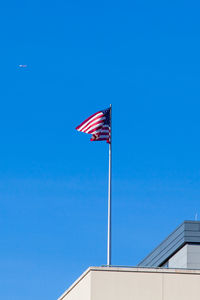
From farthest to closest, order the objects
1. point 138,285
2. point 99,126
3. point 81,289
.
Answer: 1. point 99,126
2. point 81,289
3. point 138,285

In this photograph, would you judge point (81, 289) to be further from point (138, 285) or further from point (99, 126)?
point (99, 126)

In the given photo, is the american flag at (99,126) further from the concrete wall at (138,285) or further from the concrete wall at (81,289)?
the concrete wall at (138,285)

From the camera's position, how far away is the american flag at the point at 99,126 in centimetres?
5150

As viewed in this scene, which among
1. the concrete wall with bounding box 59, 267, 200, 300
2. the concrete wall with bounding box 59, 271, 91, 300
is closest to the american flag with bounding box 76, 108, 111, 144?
the concrete wall with bounding box 59, 271, 91, 300

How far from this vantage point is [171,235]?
58.2 m

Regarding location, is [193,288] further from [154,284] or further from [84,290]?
[84,290]

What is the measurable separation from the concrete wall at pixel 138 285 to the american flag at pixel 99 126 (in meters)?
9.17

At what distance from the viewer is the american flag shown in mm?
51500

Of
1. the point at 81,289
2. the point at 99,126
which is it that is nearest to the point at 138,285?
the point at 81,289

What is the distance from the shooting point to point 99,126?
51.9 meters

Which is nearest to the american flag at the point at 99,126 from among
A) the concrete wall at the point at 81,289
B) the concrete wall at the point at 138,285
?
the concrete wall at the point at 81,289

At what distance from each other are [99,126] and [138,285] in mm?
10654

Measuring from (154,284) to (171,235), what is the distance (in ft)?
46.2

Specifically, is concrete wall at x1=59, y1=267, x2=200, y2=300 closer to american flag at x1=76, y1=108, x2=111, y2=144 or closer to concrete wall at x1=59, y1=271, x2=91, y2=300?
concrete wall at x1=59, y1=271, x2=91, y2=300
